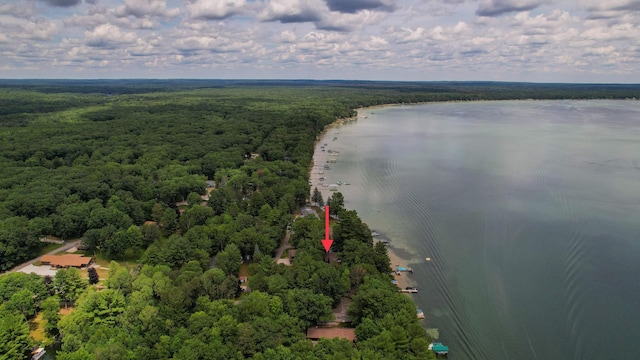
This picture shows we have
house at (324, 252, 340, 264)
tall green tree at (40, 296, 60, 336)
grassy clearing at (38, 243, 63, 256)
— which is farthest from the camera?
grassy clearing at (38, 243, 63, 256)

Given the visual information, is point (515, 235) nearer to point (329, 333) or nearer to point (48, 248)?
point (329, 333)

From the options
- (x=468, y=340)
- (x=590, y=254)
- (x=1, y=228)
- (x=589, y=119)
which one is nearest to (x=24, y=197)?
(x=1, y=228)

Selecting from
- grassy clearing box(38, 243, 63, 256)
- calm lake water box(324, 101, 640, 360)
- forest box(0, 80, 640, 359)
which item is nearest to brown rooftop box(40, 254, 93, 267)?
forest box(0, 80, 640, 359)

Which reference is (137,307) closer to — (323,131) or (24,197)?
(24,197)

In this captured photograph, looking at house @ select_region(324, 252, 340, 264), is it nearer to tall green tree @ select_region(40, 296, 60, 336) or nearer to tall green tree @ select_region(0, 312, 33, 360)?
tall green tree @ select_region(40, 296, 60, 336)

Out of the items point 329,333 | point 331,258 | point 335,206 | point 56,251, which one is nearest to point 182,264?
point 331,258

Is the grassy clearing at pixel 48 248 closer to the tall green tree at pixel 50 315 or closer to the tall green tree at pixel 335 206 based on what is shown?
the tall green tree at pixel 50 315

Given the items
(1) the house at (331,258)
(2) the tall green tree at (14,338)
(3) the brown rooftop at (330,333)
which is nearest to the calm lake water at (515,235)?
(3) the brown rooftop at (330,333)
